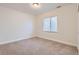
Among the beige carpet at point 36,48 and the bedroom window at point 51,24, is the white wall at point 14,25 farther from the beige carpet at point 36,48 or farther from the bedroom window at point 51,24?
the bedroom window at point 51,24

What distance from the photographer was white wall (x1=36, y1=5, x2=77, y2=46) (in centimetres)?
121

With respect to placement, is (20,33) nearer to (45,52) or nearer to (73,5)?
(45,52)

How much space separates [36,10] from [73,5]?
0.53 meters

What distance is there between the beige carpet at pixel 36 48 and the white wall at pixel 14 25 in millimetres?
98

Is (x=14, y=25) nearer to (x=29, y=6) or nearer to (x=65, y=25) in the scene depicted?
(x=29, y=6)

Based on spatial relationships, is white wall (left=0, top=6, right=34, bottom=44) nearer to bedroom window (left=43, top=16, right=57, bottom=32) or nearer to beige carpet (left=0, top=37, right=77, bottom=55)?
beige carpet (left=0, top=37, right=77, bottom=55)

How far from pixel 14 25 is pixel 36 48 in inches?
19.5

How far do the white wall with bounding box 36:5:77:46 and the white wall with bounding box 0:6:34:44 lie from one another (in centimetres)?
17

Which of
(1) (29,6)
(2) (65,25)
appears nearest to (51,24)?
(2) (65,25)

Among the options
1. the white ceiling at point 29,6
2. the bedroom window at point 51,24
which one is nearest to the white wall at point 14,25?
the white ceiling at point 29,6

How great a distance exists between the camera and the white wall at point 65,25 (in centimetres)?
121
